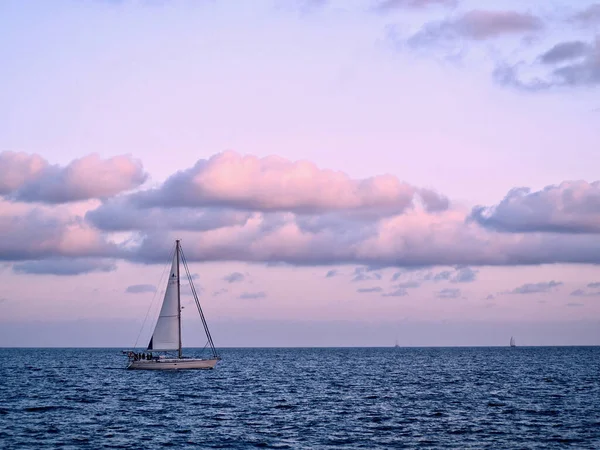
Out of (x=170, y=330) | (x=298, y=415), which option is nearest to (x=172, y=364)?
(x=170, y=330)

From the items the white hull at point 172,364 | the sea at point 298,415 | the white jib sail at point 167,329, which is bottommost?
the sea at point 298,415

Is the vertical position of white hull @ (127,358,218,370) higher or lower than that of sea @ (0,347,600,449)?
higher

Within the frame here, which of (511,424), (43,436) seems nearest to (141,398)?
(43,436)

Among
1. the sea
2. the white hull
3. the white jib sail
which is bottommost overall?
the sea

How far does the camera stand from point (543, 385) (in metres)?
Answer: 98.2

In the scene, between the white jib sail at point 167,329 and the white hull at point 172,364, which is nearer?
the white jib sail at point 167,329

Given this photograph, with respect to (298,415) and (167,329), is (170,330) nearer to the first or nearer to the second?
(167,329)

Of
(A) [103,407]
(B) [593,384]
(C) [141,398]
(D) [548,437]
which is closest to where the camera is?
(D) [548,437]

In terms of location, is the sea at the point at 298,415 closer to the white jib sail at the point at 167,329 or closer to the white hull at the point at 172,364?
the white jib sail at the point at 167,329

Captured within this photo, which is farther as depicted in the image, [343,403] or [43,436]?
[343,403]

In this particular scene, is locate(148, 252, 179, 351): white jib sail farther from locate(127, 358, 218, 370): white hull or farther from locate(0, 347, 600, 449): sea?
locate(0, 347, 600, 449): sea

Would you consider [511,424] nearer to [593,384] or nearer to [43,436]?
[43,436]

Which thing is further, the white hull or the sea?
the white hull

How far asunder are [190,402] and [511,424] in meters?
31.2
